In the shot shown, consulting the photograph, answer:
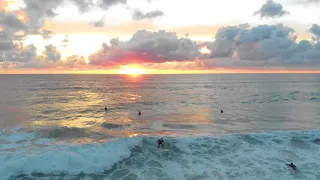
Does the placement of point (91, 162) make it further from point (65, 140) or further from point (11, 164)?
point (65, 140)

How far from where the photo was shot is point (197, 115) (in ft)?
145

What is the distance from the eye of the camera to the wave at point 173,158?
19.0 meters

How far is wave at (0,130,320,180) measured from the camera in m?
19.0

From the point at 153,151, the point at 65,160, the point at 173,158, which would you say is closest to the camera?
the point at 65,160

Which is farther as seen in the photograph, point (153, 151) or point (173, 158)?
point (153, 151)

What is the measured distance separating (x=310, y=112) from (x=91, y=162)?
4329 centimetres

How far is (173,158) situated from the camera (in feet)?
73.4

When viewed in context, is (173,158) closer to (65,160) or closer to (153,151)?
(153,151)

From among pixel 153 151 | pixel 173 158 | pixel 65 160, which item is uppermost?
pixel 65 160

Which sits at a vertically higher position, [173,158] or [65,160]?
[65,160]

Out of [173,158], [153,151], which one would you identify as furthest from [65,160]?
[173,158]

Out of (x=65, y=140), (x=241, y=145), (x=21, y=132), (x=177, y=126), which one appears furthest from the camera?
(x=177, y=126)

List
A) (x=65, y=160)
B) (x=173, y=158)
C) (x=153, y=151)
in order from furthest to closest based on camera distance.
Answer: (x=153, y=151) < (x=173, y=158) < (x=65, y=160)

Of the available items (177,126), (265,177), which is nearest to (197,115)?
(177,126)
